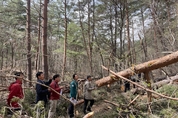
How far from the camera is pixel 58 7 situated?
21016 millimetres

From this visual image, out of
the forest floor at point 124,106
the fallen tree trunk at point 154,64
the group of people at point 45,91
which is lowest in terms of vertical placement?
the forest floor at point 124,106

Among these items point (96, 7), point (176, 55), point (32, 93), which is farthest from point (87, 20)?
point (176, 55)

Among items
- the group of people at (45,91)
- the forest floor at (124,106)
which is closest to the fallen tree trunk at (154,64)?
the forest floor at (124,106)

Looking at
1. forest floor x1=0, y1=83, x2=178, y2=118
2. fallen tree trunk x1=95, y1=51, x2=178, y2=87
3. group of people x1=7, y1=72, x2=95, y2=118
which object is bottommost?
forest floor x1=0, y1=83, x2=178, y2=118

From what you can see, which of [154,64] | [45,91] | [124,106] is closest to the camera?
[45,91]

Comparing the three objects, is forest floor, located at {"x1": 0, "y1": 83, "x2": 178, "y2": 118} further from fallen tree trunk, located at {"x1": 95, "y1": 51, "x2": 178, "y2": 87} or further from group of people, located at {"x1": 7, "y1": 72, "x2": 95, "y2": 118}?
fallen tree trunk, located at {"x1": 95, "y1": 51, "x2": 178, "y2": 87}

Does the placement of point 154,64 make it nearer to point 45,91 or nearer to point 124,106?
point 124,106

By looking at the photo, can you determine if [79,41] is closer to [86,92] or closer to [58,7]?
[58,7]

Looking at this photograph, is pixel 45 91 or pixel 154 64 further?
pixel 154 64

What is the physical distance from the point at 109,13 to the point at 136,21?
643cm

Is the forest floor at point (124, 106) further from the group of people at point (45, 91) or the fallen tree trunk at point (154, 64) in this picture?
the fallen tree trunk at point (154, 64)

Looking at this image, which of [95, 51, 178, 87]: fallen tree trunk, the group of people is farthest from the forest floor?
[95, 51, 178, 87]: fallen tree trunk

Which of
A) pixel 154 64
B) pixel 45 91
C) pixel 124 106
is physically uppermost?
pixel 154 64

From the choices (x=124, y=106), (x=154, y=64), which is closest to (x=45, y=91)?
(x=124, y=106)
